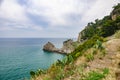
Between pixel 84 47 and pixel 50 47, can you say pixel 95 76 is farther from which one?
pixel 50 47

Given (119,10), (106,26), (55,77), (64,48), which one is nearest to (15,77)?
(106,26)

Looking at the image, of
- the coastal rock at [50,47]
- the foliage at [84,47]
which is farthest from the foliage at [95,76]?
the coastal rock at [50,47]

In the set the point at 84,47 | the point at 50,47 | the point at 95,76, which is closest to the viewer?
the point at 95,76

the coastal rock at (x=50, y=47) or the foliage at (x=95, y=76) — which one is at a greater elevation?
the foliage at (x=95, y=76)

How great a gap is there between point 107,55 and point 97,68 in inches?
160

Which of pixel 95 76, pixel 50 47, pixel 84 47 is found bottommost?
pixel 50 47

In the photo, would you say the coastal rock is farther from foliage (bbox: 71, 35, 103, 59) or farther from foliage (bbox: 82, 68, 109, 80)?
foliage (bbox: 82, 68, 109, 80)

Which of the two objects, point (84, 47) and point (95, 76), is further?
point (84, 47)

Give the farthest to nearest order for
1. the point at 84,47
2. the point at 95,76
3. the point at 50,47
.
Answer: the point at 50,47, the point at 84,47, the point at 95,76

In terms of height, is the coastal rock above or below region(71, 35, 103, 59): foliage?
below

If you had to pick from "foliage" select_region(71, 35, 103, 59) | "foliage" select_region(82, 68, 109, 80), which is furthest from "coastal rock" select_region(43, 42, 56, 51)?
"foliage" select_region(82, 68, 109, 80)

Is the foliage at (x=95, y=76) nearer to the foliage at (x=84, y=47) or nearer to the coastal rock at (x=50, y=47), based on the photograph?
the foliage at (x=84, y=47)

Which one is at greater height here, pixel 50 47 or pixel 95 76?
pixel 95 76

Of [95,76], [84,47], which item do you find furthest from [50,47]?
[95,76]
